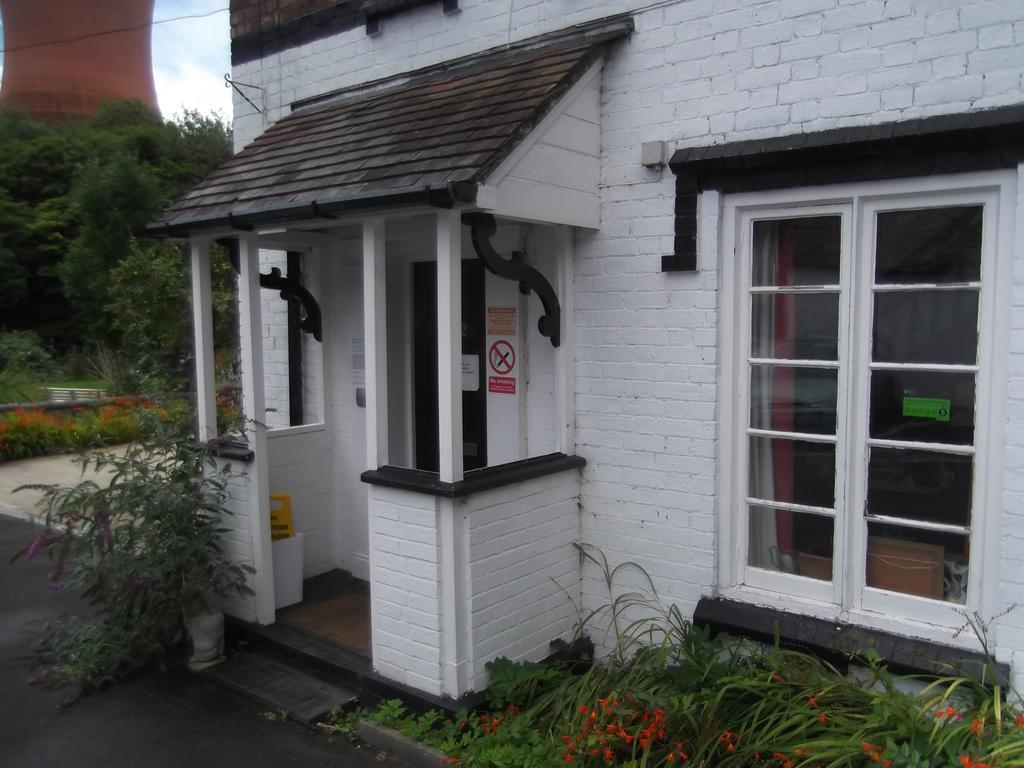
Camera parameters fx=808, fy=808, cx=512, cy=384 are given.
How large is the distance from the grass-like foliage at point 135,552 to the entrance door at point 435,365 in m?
1.36

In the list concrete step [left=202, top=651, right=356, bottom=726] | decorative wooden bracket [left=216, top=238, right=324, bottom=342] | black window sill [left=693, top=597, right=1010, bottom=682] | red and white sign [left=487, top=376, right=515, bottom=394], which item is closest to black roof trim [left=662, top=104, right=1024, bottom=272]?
red and white sign [left=487, top=376, right=515, bottom=394]

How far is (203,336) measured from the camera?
5297 millimetres

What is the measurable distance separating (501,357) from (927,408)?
2364mm

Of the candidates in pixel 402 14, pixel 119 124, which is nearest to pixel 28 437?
pixel 402 14

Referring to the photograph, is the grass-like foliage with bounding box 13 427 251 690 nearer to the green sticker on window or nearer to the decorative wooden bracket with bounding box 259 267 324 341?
the decorative wooden bracket with bounding box 259 267 324 341

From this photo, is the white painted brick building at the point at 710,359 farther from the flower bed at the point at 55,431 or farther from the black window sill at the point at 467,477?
the flower bed at the point at 55,431

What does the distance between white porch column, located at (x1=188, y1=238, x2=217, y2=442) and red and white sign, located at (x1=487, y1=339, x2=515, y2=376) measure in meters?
1.88

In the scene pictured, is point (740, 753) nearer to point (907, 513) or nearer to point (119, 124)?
point (907, 513)

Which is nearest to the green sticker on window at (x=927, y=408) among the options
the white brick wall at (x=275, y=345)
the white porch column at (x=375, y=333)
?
the white porch column at (x=375, y=333)

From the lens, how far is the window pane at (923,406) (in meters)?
3.49

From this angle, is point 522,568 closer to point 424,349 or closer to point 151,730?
point 424,349

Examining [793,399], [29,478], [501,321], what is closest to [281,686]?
[501,321]

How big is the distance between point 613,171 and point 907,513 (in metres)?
2.26

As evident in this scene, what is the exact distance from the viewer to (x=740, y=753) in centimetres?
325
